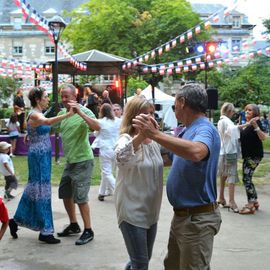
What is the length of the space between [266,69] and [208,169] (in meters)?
17.1

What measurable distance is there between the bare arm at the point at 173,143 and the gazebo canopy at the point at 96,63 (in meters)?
13.9

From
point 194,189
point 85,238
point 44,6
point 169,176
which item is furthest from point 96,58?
point 44,6

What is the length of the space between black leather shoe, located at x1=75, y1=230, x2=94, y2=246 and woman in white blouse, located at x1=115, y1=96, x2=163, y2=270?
6.41ft

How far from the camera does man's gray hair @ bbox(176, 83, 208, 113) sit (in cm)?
287

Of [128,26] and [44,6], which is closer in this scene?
[128,26]

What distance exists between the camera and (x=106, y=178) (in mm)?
7785

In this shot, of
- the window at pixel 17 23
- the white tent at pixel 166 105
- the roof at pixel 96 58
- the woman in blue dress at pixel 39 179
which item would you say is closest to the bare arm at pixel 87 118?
the woman in blue dress at pixel 39 179

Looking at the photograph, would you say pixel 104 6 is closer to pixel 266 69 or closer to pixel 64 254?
pixel 266 69

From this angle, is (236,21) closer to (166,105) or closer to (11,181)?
(166,105)

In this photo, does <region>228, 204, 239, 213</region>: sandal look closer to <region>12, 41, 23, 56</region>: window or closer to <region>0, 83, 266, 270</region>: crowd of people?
<region>0, 83, 266, 270</region>: crowd of people

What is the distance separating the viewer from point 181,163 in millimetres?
2895

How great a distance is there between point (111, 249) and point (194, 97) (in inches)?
107

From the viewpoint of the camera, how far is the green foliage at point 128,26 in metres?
36.3

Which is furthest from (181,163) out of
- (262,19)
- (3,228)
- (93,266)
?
(262,19)
